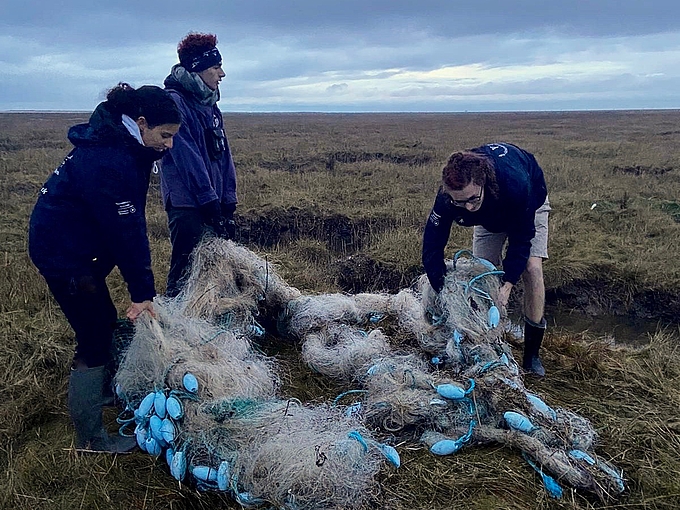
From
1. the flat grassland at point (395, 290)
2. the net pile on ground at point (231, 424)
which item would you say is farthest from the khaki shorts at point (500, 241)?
the net pile on ground at point (231, 424)

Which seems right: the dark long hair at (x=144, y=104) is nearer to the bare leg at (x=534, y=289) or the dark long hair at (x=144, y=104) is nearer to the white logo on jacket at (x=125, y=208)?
the white logo on jacket at (x=125, y=208)

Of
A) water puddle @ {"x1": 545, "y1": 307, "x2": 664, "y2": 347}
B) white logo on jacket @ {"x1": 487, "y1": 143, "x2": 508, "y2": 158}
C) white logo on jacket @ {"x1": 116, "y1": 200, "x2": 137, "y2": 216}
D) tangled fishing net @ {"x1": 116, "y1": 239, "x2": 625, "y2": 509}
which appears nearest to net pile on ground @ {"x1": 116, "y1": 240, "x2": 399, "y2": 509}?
tangled fishing net @ {"x1": 116, "y1": 239, "x2": 625, "y2": 509}

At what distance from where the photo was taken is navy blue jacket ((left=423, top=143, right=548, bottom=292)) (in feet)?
11.1

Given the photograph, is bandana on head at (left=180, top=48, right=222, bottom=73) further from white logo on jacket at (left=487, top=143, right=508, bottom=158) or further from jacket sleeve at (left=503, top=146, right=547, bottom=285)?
jacket sleeve at (left=503, top=146, right=547, bottom=285)

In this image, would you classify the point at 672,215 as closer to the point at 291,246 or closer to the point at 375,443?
the point at 291,246

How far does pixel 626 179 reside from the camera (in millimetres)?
12203

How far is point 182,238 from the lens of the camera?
3.91 m

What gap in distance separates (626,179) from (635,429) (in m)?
10.5

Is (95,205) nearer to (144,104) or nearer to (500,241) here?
(144,104)

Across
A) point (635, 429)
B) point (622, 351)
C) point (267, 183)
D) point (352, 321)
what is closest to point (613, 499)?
point (635, 429)

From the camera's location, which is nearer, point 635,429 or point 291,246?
point 635,429

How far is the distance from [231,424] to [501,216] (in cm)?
203

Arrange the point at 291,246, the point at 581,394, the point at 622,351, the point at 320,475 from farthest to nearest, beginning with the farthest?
the point at 291,246, the point at 622,351, the point at 581,394, the point at 320,475

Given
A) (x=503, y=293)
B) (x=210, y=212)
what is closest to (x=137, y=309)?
(x=210, y=212)
